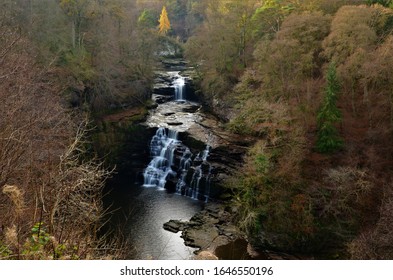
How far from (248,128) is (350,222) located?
9620mm

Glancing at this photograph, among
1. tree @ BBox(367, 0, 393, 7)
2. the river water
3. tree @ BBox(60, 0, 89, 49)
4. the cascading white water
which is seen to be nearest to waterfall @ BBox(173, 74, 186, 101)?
the river water

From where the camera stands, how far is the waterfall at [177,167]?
25969 mm

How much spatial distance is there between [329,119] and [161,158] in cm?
1413

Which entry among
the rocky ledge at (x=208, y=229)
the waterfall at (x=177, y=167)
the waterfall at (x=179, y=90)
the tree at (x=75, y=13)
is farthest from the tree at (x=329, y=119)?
the tree at (x=75, y=13)

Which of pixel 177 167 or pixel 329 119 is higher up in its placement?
pixel 329 119

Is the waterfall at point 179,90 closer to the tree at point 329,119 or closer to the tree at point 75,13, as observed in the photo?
the tree at point 75,13

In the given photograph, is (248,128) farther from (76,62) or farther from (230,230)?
(76,62)

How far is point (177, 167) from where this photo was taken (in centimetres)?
2798

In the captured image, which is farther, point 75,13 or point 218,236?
point 75,13

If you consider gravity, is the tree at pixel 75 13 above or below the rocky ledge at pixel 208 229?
above

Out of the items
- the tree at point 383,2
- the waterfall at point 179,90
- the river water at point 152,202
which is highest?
the tree at point 383,2

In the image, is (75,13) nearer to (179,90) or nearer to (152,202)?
(179,90)

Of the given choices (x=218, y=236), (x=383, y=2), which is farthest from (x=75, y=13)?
(x=383, y=2)

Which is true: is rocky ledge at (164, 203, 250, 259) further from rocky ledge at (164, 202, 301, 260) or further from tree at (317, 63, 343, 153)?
tree at (317, 63, 343, 153)
